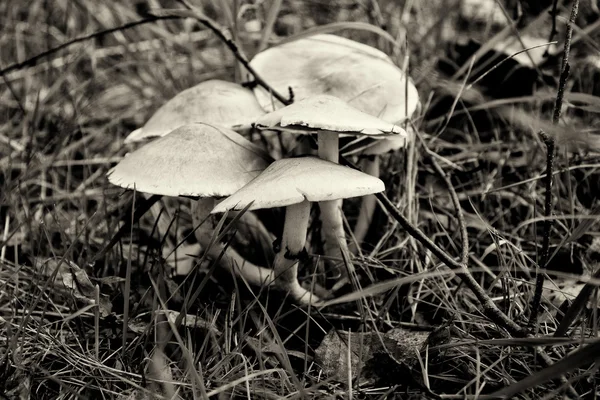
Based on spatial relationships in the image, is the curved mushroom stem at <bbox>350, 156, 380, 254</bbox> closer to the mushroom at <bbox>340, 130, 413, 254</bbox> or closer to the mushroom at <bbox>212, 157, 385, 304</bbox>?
the mushroom at <bbox>340, 130, 413, 254</bbox>

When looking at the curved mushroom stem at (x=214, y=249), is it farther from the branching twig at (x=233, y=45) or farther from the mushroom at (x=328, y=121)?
the branching twig at (x=233, y=45)

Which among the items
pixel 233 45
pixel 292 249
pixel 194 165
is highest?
pixel 233 45

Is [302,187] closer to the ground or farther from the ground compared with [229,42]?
closer to the ground

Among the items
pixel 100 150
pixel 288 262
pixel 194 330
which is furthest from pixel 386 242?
pixel 100 150

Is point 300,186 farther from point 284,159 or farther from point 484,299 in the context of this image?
point 484,299

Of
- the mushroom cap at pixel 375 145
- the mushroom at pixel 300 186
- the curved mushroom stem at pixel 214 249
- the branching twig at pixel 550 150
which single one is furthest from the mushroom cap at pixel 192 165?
the branching twig at pixel 550 150

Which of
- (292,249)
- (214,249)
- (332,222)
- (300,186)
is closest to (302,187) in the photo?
(300,186)

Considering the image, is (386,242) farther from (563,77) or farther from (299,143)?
(563,77)
